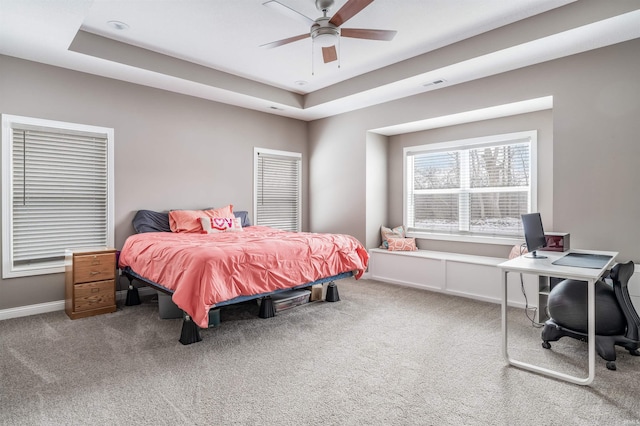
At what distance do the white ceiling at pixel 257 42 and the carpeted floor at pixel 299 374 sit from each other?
2668 millimetres

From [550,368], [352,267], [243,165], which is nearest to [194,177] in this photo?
[243,165]

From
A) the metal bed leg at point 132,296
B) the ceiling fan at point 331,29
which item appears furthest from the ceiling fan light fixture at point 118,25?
the metal bed leg at point 132,296

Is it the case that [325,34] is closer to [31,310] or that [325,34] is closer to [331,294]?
[331,294]

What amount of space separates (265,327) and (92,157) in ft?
9.46

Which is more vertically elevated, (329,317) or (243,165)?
(243,165)

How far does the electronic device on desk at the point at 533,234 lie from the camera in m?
2.83

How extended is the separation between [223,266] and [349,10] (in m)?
2.21

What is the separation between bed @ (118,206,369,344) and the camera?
2.72m

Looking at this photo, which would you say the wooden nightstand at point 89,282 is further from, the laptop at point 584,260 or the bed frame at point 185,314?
the laptop at point 584,260

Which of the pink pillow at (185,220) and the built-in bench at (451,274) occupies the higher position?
the pink pillow at (185,220)

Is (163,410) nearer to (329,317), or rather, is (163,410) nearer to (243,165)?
(329,317)

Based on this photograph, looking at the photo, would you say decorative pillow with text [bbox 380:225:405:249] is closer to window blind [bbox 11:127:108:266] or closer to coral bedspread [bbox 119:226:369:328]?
coral bedspread [bbox 119:226:369:328]

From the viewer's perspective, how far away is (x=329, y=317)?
3.60 m

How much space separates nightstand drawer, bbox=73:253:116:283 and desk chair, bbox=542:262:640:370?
4.19 meters
